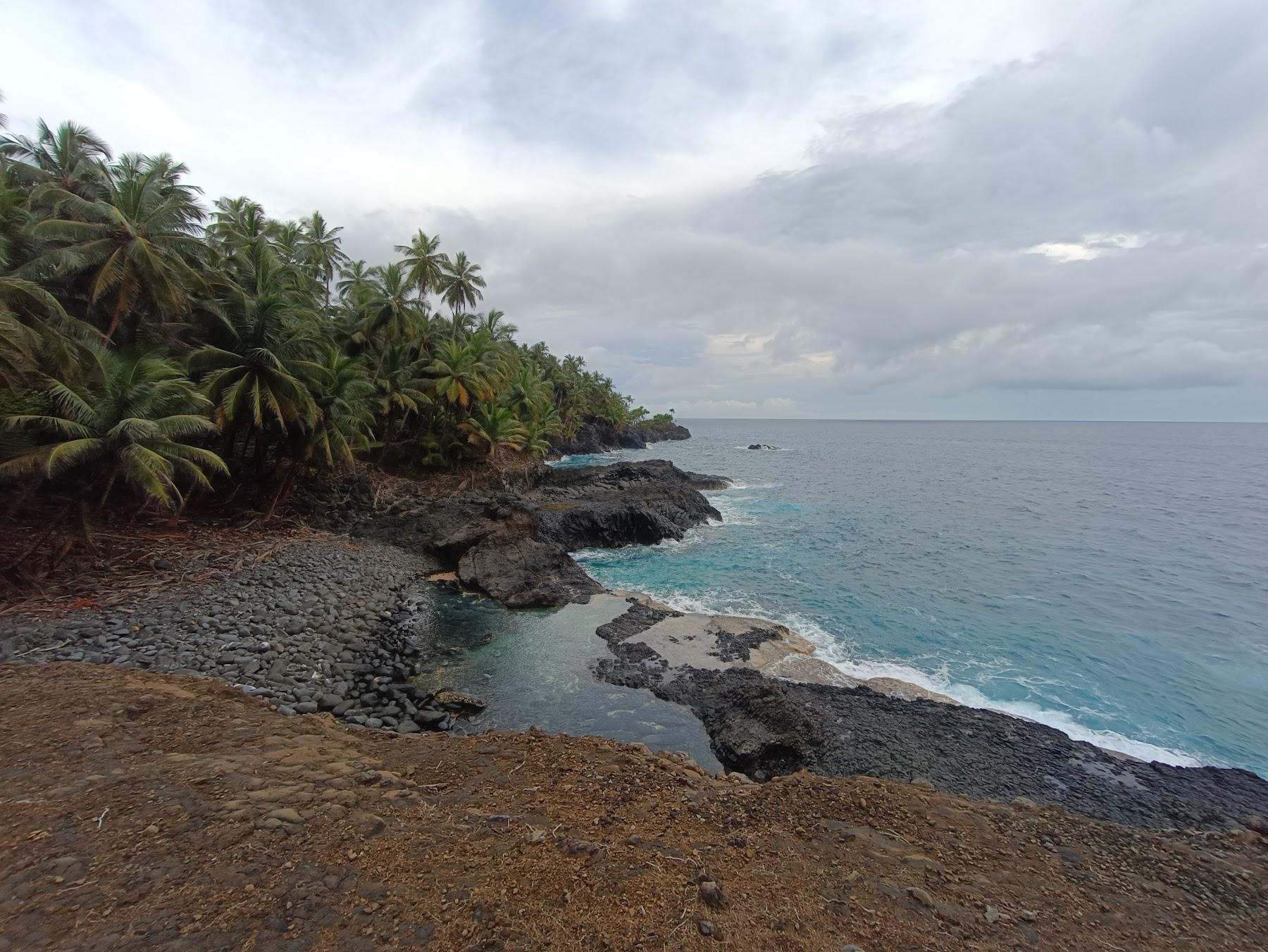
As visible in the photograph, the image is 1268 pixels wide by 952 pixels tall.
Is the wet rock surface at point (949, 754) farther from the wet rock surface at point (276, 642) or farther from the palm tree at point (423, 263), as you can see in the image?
the palm tree at point (423, 263)

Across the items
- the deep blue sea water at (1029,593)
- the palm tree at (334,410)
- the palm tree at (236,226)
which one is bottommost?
the deep blue sea water at (1029,593)

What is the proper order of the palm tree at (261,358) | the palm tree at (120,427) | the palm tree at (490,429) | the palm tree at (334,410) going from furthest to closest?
the palm tree at (490,429)
the palm tree at (334,410)
the palm tree at (261,358)
the palm tree at (120,427)

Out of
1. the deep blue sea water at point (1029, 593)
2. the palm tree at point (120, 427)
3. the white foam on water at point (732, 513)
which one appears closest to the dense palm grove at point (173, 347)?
the palm tree at point (120, 427)

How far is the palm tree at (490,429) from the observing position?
35.8 meters

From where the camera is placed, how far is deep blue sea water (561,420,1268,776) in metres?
14.1

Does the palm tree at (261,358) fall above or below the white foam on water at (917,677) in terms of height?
above

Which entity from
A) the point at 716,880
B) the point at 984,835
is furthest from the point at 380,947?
the point at 984,835

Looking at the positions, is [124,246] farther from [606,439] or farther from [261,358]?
[606,439]

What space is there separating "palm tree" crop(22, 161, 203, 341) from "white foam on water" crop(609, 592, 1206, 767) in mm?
19497

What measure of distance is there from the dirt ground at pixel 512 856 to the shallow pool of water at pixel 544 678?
3.58 metres

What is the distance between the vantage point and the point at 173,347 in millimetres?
19391

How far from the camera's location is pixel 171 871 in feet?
14.7

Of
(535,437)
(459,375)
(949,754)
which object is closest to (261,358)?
(459,375)

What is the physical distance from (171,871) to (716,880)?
4.73 m
